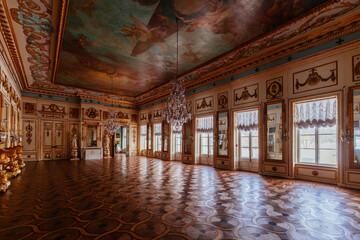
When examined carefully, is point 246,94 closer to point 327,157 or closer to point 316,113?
point 316,113

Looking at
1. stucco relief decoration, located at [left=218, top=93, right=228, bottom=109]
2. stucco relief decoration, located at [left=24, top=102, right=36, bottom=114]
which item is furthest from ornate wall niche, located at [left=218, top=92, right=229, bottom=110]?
stucco relief decoration, located at [left=24, top=102, right=36, bottom=114]

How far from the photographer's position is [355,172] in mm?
4699

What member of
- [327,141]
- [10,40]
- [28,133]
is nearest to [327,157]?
[327,141]

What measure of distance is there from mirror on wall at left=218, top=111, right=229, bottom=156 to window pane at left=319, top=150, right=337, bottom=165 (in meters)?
3.24

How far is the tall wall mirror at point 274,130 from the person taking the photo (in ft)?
20.6

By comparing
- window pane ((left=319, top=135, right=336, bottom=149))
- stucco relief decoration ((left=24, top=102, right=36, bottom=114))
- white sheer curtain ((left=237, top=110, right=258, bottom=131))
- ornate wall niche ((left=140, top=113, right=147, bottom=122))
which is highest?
stucco relief decoration ((left=24, top=102, right=36, bottom=114))

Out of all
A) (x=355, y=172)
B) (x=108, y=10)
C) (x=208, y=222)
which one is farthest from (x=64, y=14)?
(x=355, y=172)

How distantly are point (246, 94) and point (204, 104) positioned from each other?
2289mm

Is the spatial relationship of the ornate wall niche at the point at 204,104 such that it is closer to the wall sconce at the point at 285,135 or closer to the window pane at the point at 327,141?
the wall sconce at the point at 285,135

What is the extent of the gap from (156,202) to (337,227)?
108 inches

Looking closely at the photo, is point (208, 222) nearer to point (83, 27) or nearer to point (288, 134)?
point (288, 134)

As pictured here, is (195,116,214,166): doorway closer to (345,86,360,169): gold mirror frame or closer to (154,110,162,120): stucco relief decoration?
(154,110,162,120): stucco relief decoration

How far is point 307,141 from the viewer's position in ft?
19.2

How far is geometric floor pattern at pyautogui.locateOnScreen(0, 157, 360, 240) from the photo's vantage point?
2393 millimetres
